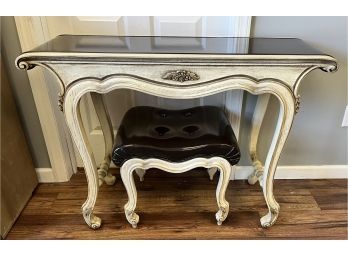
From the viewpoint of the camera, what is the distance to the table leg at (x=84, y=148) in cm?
92

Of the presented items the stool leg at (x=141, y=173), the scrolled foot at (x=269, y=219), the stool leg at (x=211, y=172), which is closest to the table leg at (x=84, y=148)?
the stool leg at (x=141, y=173)

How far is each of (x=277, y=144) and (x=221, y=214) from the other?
365 mm

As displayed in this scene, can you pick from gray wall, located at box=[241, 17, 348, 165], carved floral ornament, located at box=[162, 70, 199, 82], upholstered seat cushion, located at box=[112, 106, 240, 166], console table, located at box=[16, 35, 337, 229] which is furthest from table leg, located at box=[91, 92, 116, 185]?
gray wall, located at box=[241, 17, 348, 165]

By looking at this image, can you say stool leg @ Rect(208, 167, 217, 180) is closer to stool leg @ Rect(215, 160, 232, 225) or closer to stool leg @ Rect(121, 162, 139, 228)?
stool leg @ Rect(215, 160, 232, 225)

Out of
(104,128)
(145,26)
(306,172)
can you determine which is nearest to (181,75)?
(145,26)

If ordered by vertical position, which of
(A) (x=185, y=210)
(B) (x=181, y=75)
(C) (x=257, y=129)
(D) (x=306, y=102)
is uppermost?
(B) (x=181, y=75)

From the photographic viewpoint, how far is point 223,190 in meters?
1.08

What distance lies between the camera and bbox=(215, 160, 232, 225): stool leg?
3.34ft

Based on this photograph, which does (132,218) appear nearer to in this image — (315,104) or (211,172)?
(211,172)

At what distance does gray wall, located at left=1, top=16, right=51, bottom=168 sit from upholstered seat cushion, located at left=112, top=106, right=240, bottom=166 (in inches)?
18.1

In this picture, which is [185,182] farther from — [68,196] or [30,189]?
[30,189]

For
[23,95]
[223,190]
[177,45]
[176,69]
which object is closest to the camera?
[176,69]

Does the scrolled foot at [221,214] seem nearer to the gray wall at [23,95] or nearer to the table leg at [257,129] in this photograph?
the table leg at [257,129]
